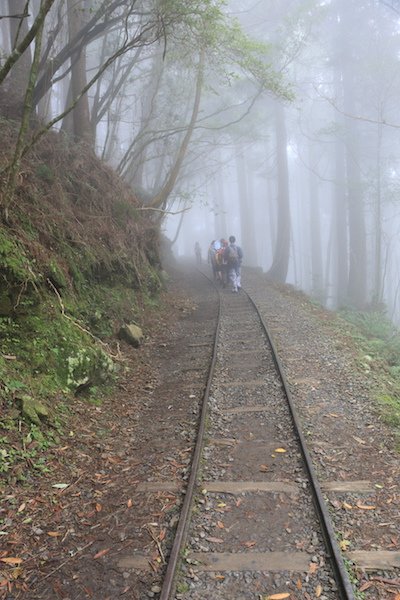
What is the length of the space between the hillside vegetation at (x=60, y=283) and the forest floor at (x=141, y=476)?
0.44 metres

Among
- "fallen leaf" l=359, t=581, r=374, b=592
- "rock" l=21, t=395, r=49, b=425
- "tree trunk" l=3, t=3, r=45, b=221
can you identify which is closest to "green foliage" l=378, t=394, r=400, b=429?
"fallen leaf" l=359, t=581, r=374, b=592

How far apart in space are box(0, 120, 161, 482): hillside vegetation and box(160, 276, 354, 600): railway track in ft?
6.24

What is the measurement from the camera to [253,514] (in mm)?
3953

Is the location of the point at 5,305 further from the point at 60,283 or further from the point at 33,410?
the point at 33,410

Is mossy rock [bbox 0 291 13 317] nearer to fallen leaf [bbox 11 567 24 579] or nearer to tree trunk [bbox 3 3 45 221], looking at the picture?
tree trunk [bbox 3 3 45 221]

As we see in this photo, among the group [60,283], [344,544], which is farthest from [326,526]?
[60,283]

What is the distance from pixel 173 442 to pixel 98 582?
2154mm

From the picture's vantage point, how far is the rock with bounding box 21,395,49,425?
4.87 m

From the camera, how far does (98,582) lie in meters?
3.22

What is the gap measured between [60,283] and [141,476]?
362 cm

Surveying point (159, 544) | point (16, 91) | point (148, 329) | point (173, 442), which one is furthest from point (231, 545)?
point (16, 91)

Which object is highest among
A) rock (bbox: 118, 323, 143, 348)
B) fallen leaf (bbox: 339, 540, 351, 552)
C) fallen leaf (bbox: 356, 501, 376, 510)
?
rock (bbox: 118, 323, 143, 348)

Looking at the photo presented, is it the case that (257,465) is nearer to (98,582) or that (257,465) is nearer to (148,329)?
(98,582)

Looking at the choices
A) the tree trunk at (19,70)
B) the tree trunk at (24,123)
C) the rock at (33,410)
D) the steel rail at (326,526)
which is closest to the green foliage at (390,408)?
the steel rail at (326,526)
